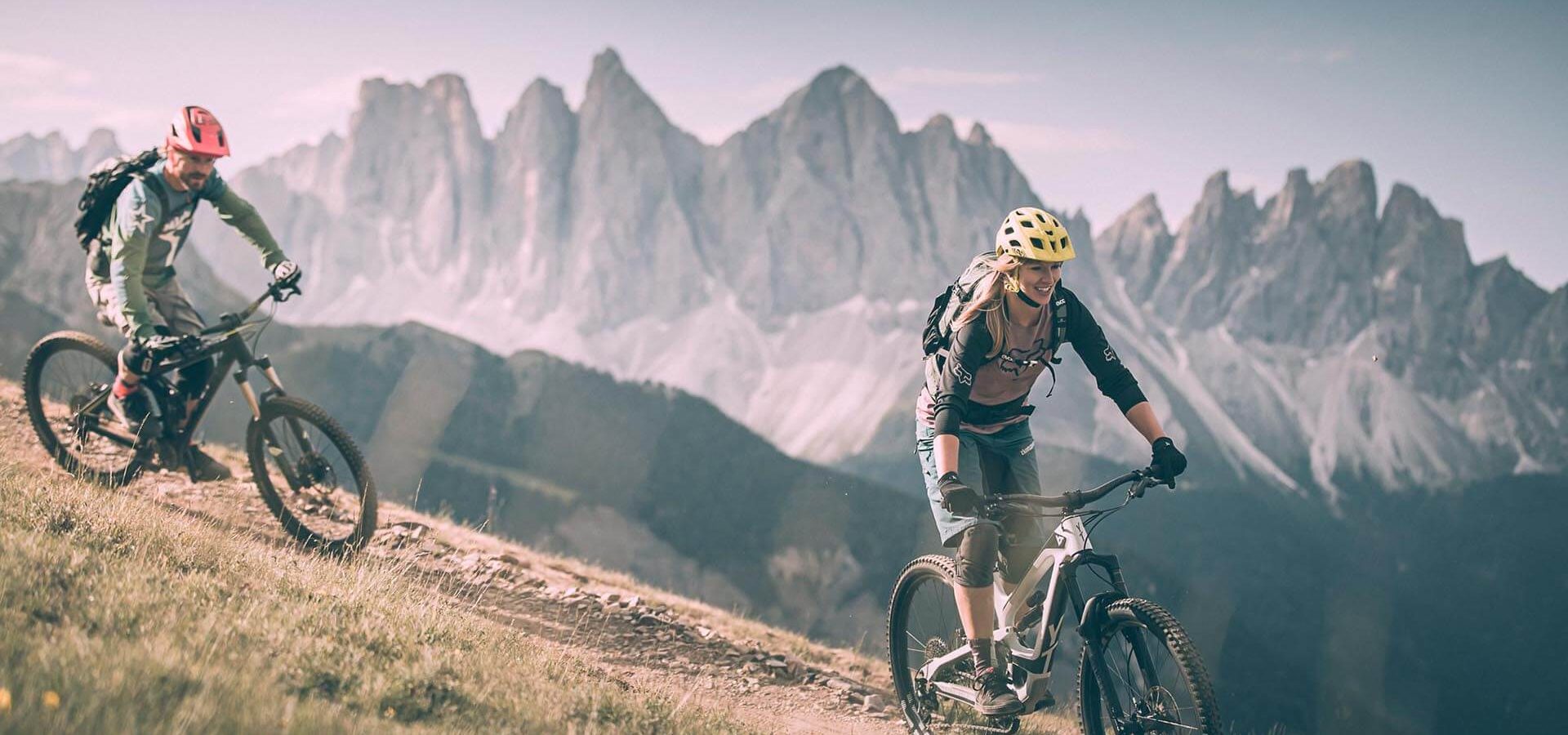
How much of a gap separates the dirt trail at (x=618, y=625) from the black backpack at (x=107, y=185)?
249cm

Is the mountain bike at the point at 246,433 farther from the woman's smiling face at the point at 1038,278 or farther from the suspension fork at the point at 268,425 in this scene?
the woman's smiling face at the point at 1038,278

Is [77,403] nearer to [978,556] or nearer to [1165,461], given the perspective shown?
[978,556]

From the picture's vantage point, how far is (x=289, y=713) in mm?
4547

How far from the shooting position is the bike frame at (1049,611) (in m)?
6.43

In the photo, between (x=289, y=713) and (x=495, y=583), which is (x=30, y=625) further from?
(x=495, y=583)

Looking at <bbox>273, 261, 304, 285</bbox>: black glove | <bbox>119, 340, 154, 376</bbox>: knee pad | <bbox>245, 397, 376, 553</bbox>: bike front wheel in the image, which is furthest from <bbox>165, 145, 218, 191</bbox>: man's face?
<bbox>245, 397, 376, 553</bbox>: bike front wheel

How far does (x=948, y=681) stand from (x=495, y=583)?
4.91 meters

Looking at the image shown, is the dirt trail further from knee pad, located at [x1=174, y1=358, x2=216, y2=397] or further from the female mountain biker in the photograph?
the female mountain biker

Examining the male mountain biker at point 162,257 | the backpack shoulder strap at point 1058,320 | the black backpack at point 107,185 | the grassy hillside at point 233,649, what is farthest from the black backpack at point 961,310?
the black backpack at point 107,185

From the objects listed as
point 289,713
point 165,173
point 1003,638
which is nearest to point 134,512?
point 165,173

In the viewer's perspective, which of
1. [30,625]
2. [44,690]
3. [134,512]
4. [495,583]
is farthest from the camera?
[495,583]

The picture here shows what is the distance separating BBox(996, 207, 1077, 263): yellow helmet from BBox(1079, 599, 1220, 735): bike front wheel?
7.48 ft

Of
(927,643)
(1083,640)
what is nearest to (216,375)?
(927,643)

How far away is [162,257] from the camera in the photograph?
9.67m
